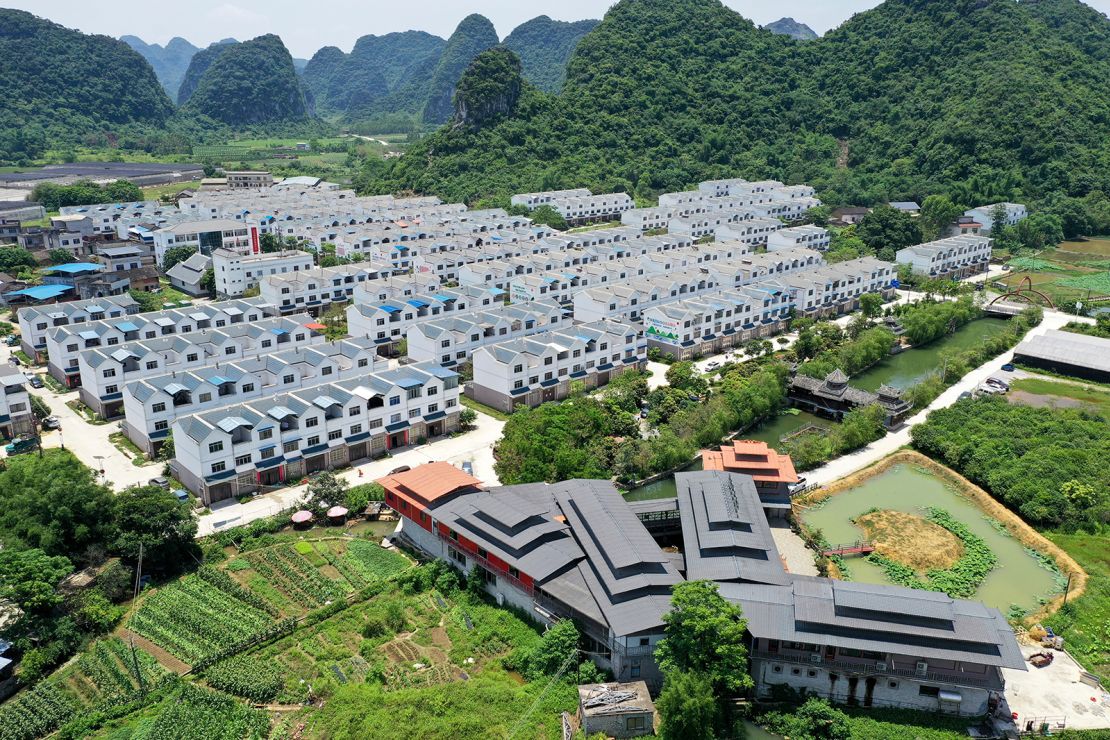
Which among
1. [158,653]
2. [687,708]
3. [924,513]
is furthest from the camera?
[924,513]

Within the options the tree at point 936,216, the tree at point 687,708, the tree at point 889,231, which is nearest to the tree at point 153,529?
the tree at point 687,708

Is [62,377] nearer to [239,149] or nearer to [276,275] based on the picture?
[276,275]

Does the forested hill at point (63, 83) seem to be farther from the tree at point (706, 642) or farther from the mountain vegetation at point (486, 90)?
the tree at point (706, 642)

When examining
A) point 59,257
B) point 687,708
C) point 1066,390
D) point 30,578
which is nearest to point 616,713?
point 687,708

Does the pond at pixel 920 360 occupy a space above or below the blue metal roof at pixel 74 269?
below

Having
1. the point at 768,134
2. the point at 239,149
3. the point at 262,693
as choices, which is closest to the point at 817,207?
the point at 768,134

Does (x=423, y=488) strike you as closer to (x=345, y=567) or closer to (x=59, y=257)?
(x=345, y=567)
